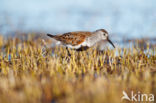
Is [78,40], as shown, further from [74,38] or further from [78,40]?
[74,38]

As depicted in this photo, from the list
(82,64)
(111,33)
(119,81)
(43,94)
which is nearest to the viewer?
(43,94)

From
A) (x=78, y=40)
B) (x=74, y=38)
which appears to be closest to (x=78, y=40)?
(x=78, y=40)

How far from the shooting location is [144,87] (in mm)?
4824

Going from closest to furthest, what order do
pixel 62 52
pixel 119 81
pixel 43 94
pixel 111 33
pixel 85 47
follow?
pixel 43 94, pixel 119 81, pixel 85 47, pixel 62 52, pixel 111 33

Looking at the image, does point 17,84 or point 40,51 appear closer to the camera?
point 17,84

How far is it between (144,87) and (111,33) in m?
9.24

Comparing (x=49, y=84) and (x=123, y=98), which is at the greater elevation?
(x=49, y=84)

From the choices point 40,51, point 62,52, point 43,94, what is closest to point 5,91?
point 43,94

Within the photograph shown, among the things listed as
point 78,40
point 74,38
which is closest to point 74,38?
point 74,38

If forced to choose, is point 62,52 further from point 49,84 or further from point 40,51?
point 49,84

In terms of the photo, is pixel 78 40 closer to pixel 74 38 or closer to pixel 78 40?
pixel 78 40

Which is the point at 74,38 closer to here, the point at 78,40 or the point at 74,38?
the point at 74,38

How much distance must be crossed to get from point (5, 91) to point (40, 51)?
13.2 feet

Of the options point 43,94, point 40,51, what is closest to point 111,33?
point 40,51
